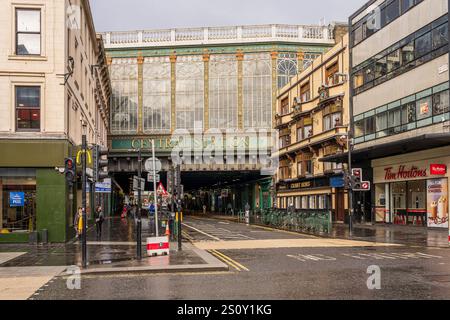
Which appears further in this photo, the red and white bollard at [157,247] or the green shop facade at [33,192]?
the green shop facade at [33,192]

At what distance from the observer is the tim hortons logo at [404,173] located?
36.4 meters

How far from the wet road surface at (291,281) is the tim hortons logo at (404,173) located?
54.5 feet

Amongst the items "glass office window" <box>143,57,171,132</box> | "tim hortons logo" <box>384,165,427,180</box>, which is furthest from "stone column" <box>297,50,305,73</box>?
"tim hortons logo" <box>384,165,427,180</box>

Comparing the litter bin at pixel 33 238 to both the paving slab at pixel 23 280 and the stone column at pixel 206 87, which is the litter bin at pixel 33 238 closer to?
the paving slab at pixel 23 280

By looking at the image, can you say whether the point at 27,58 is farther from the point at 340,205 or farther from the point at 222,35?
the point at 222,35

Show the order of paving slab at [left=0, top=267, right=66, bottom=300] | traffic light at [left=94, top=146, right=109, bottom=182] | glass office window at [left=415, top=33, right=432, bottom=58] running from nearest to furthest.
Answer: paving slab at [left=0, top=267, right=66, bottom=300] < traffic light at [left=94, top=146, right=109, bottom=182] < glass office window at [left=415, top=33, right=432, bottom=58]

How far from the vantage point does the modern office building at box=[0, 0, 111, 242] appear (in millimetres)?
25656

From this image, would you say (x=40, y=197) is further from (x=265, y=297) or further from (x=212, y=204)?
(x=212, y=204)

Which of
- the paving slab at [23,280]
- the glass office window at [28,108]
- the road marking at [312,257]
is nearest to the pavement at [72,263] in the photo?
the paving slab at [23,280]

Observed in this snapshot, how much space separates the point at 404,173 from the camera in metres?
38.6

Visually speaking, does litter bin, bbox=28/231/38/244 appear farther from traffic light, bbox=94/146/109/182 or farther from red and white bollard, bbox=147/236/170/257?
traffic light, bbox=94/146/109/182

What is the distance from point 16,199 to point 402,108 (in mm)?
25060

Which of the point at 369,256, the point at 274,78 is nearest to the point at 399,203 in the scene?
the point at 369,256

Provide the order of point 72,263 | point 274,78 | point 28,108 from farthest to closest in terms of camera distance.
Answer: point 274,78, point 28,108, point 72,263
